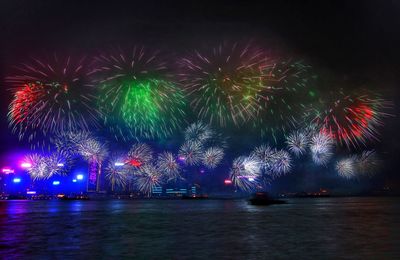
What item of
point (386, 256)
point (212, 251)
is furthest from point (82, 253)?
point (386, 256)

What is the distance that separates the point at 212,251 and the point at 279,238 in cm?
1071

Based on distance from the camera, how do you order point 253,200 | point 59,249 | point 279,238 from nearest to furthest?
1. point 59,249
2. point 279,238
3. point 253,200

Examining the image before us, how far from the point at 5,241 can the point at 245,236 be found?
2138 cm

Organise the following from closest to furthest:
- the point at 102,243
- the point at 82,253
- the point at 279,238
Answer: the point at 82,253
the point at 102,243
the point at 279,238

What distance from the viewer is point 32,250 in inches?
1288

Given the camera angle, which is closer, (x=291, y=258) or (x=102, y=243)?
(x=291, y=258)

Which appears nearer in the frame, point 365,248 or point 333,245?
point 365,248

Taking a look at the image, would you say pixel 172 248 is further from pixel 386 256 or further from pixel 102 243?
pixel 386 256

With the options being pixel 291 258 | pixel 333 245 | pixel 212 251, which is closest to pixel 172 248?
pixel 212 251

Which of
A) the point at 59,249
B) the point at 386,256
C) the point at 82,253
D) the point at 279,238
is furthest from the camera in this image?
the point at 279,238

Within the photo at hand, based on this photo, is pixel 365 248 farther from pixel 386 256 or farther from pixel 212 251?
pixel 212 251

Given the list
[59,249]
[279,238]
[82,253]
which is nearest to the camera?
[82,253]

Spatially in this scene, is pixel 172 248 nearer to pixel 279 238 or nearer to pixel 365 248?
pixel 279 238

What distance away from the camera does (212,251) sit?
32562 millimetres
